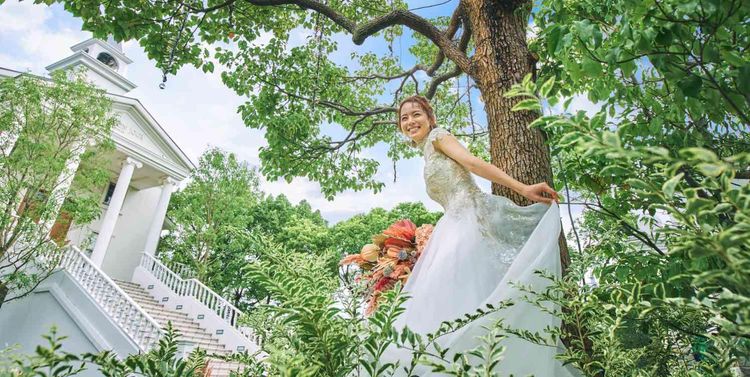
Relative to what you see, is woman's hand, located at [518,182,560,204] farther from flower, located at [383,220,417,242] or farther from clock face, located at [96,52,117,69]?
clock face, located at [96,52,117,69]

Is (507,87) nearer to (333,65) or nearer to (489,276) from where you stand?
(489,276)

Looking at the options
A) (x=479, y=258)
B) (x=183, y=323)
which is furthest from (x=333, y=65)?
(x=183, y=323)

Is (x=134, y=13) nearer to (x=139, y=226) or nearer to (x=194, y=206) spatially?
(x=194, y=206)

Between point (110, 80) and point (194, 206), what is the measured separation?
6.86m

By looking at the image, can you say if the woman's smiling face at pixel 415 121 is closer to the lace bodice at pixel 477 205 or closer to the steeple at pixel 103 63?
the lace bodice at pixel 477 205

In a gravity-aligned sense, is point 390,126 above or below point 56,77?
below

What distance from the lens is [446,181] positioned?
200 cm

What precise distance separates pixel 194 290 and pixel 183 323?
135cm

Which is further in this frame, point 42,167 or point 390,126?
point 42,167

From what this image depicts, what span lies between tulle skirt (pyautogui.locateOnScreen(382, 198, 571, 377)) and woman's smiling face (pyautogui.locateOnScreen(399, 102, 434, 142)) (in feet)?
1.75

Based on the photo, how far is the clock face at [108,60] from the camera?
17391mm

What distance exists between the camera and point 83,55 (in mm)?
15805

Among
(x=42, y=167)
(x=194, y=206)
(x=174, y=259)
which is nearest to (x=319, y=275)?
(x=42, y=167)

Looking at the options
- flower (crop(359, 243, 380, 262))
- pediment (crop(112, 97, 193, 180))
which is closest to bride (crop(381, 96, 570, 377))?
flower (crop(359, 243, 380, 262))
